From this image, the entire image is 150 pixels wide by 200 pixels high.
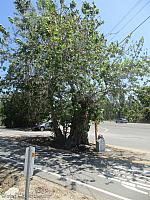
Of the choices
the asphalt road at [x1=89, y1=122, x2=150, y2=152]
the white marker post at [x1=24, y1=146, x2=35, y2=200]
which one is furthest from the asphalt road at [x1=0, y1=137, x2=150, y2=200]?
the asphalt road at [x1=89, y1=122, x2=150, y2=152]

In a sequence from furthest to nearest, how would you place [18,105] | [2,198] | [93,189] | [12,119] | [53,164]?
[12,119] < [18,105] < [53,164] < [93,189] < [2,198]

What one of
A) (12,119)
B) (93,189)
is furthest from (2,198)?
(12,119)

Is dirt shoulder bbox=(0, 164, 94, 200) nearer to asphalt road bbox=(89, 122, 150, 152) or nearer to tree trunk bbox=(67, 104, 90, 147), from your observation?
tree trunk bbox=(67, 104, 90, 147)

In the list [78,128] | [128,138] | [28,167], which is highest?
[78,128]

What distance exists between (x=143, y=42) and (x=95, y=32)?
3.11m

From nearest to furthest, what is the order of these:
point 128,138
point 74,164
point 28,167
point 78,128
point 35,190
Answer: point 28,167
point 35,190
point 74,164
point 78,128
point 128,138

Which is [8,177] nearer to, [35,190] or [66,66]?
[35,190]

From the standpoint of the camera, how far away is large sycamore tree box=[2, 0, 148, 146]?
62.6 ft

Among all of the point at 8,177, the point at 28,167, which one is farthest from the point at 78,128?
the point at 28,167

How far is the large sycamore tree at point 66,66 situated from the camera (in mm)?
19078

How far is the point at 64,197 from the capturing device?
10016mm

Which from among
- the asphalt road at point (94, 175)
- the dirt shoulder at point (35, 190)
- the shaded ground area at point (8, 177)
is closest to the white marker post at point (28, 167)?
the dirt shoulder at point (35, 190)

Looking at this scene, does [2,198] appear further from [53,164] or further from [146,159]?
[146,159]

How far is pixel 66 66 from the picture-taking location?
19.2m
